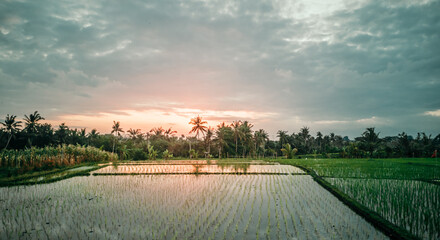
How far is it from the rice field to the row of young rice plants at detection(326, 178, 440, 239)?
75cm

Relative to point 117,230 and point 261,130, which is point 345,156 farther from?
point 117,230

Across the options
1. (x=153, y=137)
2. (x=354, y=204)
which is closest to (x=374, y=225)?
(x=354, y=204)

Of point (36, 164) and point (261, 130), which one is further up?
point (261, 130)

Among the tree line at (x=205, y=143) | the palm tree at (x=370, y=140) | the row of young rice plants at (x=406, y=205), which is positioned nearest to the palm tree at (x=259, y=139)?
the tree line at (x=205, y=143)

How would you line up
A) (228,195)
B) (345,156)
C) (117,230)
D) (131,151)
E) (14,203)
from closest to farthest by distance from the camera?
1. (117,230)
2. (14,203)
3. (228,195)
4. (131,151)
5. (345,156)

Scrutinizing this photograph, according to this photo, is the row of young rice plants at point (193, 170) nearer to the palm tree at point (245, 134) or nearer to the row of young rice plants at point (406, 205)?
the row of young rice plants at point (406, 205)

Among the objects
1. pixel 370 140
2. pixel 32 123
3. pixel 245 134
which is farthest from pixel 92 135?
pixel 370 140

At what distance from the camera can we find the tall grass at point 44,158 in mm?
15273

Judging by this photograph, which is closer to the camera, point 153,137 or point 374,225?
point 374,225

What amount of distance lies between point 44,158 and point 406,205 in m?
20.2

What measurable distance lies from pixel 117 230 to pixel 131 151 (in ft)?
102

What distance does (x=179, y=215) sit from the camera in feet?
19.8

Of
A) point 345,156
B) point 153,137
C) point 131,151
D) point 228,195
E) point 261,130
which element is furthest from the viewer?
point 153,137

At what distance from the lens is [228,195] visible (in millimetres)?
8430
